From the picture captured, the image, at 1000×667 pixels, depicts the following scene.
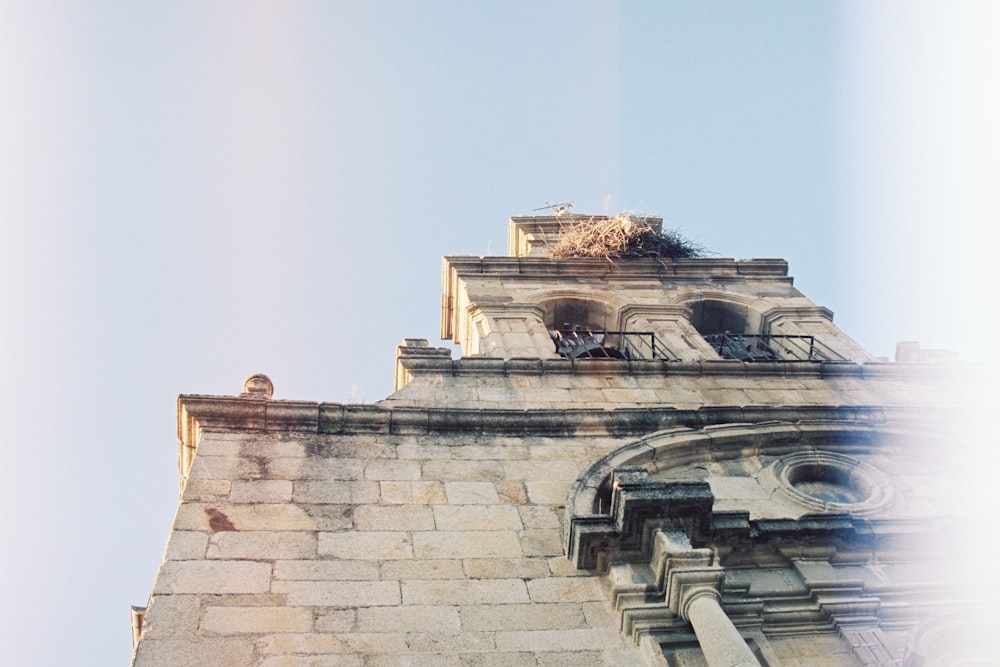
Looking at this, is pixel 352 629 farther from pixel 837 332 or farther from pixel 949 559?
pixel 837 332

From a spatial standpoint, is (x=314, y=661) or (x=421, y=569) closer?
(x=314, y=661)

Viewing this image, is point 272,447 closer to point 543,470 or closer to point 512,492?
point 512,492

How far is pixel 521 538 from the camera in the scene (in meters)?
7.52

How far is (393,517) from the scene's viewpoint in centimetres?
761

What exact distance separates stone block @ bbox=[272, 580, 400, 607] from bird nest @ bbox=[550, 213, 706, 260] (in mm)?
9358

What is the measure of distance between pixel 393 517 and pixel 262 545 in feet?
3.12

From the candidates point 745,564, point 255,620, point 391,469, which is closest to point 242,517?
point 255,620

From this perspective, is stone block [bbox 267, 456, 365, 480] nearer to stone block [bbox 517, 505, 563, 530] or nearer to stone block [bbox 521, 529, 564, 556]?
stone block [bbox 517, 505, 563, 530]

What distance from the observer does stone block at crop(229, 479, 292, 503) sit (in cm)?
764

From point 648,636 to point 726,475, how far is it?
2.71m

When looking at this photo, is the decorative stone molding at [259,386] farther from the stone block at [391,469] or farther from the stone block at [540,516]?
the stone block at [540,516]

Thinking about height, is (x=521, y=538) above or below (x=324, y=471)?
below

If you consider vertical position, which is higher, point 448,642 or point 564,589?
point 564,589

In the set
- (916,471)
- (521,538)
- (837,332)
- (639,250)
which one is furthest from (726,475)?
(639,250)
